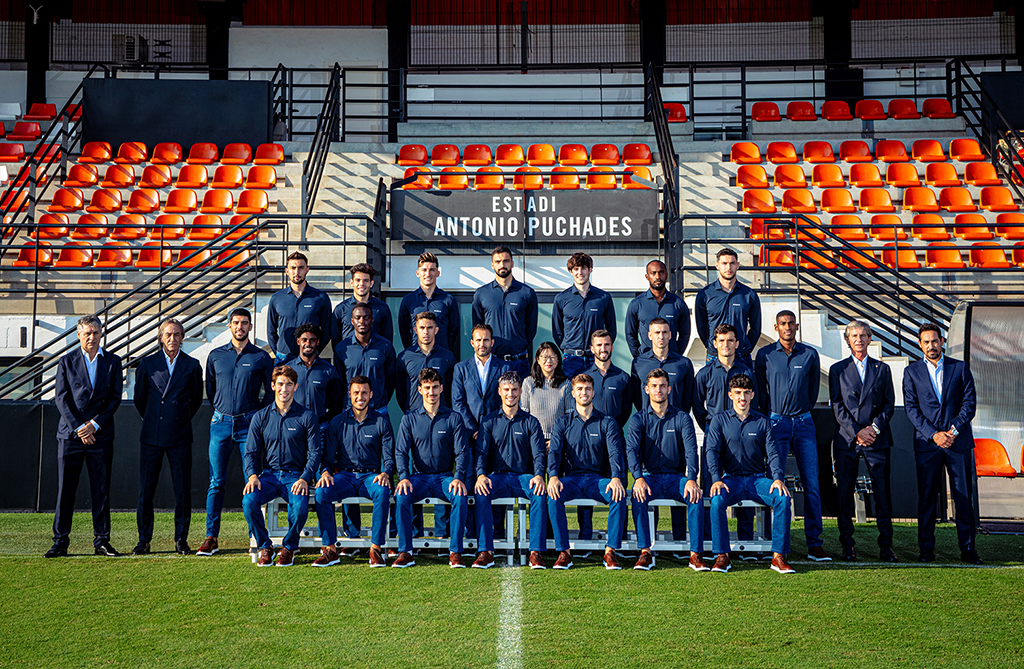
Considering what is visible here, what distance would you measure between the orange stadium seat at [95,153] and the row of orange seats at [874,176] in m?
9.66

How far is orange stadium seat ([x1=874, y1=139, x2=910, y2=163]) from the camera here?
1460 cm

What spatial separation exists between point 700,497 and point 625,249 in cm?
593

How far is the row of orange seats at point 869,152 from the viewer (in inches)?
570

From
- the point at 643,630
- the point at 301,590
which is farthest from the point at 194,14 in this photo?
the point at 643,630

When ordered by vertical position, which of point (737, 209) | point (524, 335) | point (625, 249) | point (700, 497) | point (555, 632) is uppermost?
point (737, 209)

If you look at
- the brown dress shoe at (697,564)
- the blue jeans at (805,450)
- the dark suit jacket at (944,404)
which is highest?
the dark suit jacket at (944,404)

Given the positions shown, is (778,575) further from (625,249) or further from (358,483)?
(625,249)

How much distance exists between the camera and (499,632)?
4.56 m

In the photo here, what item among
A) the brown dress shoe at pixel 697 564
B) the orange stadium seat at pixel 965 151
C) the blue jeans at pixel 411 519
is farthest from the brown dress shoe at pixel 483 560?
the orange stadium seat at pixel 965 151

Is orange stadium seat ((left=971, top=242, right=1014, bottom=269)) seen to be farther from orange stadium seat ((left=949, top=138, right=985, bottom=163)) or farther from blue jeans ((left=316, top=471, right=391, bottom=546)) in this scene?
blue jeans ((left=316, top=471, right=391, bottom=546))

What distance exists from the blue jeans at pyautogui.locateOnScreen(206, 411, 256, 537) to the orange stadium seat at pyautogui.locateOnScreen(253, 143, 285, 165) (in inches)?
323

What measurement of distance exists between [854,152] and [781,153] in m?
1.17

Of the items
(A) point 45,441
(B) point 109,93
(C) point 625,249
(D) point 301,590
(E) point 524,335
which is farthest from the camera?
(B) point 109,93

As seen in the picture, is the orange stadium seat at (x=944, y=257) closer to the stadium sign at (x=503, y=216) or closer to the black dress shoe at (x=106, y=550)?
the stadium sign at (x=503, y=216)
